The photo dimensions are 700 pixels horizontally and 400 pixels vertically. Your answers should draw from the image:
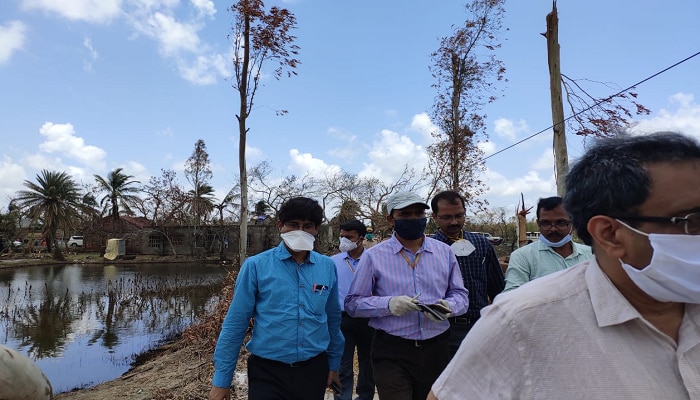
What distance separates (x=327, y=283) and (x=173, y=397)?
3714 mm

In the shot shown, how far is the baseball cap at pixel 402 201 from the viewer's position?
3032 mm

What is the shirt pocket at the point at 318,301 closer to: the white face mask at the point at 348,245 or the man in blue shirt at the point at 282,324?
the man in blue shirt at the point at 282,324

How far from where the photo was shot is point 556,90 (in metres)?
6.72

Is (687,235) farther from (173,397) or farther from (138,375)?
(138,375)

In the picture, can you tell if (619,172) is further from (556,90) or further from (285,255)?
(556,90)

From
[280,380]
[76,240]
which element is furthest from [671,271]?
[76,240]

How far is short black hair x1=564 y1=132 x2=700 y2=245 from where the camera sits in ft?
3.52

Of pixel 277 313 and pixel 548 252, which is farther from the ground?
pixel 548 252

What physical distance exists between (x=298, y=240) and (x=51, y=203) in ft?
133

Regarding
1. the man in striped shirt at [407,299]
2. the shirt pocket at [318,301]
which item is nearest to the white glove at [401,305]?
the man in striped shirt at [407,299]

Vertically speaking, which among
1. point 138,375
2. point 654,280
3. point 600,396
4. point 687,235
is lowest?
point 138,375

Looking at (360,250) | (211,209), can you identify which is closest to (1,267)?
(211,209)

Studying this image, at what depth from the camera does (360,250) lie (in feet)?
16.9

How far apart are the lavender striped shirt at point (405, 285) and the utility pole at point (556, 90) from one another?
445cm
